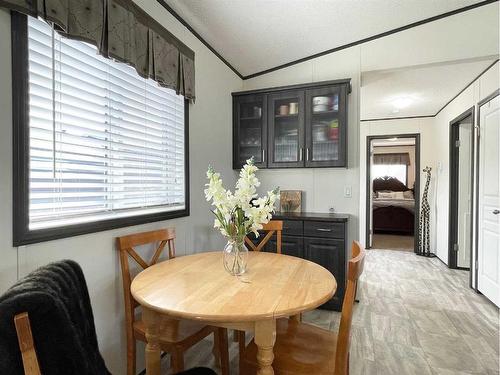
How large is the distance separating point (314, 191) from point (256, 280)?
6.81 feet

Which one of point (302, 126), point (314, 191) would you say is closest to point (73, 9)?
point (302, 126)

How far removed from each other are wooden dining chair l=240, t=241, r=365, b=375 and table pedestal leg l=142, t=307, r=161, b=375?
396mm

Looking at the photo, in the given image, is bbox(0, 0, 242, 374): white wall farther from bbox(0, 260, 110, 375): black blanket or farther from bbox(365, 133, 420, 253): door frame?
bbox(365, 133, 420, 253): door frame

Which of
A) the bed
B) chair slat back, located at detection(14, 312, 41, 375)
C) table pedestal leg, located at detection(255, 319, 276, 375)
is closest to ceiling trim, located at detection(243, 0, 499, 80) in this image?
table pedestal leg, located at detection(255, 319, 276, 375)

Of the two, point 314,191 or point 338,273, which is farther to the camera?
point 314,191

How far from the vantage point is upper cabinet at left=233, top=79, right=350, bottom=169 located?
302cm

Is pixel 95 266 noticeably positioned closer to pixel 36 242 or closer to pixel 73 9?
pixel 36 242

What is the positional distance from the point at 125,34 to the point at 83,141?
0.69 metres

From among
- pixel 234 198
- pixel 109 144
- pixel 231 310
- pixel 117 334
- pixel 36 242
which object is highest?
pixel 109 144

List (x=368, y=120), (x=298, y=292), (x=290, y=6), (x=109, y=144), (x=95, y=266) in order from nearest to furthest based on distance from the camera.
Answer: (x=298, y=292) → (x=95, y=266) → (x=109, y=144) → (x=290, y=6) → (x=368, y=120)

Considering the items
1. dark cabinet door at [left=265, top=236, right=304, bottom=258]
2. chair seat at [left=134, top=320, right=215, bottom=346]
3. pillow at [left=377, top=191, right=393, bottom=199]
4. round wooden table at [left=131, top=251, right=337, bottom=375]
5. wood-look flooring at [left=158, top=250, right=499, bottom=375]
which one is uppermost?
pillow at [left=377, top=191, right=393, bottom=199]

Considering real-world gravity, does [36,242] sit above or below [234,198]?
below

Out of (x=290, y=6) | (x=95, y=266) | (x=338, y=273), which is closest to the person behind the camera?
(x=95, y=266)

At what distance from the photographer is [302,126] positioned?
314 centimetres
